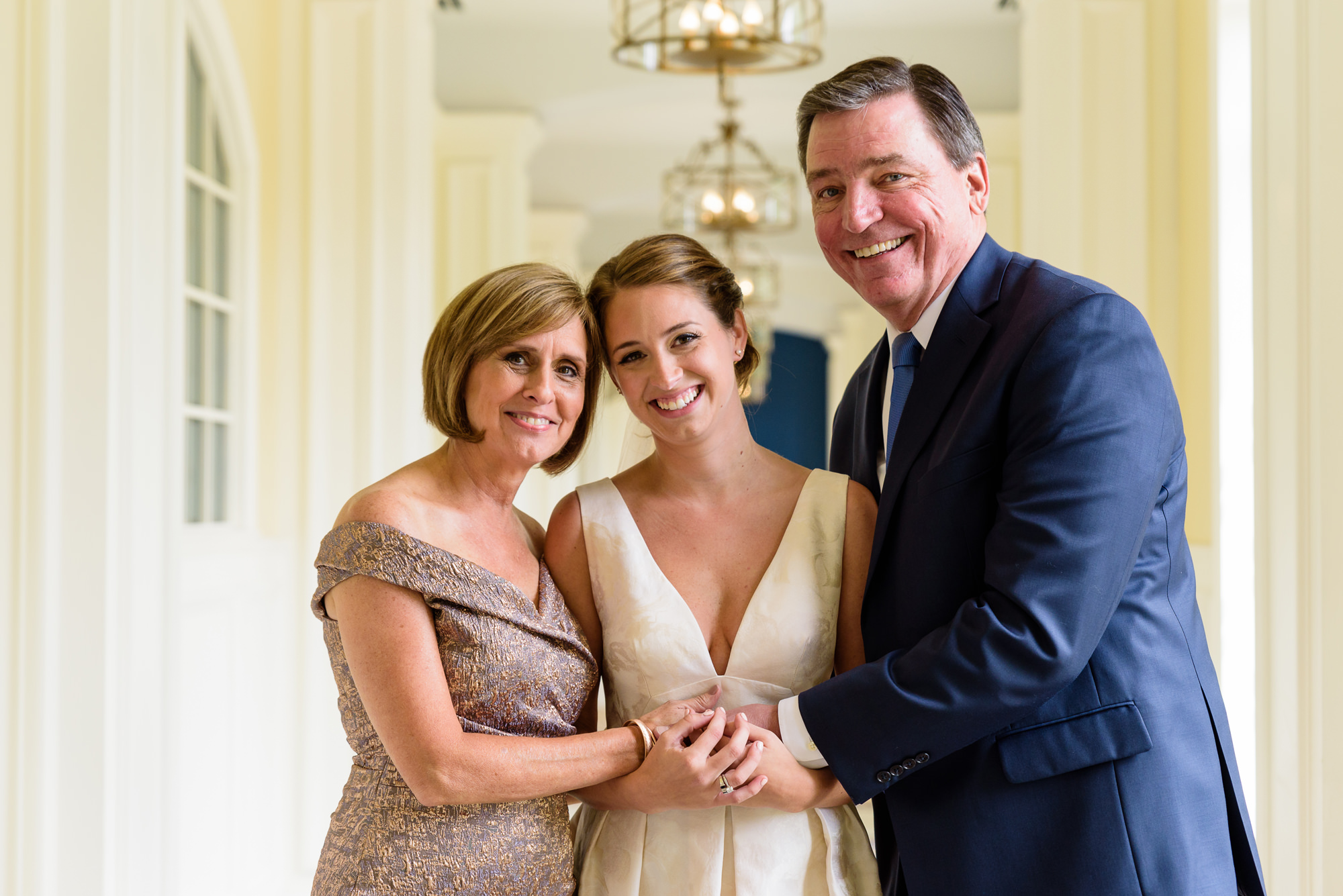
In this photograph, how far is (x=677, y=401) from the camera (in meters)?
1.77

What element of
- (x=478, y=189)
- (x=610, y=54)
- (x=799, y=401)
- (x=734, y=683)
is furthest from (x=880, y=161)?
(x=799, y=401)

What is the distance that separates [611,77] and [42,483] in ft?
15.0

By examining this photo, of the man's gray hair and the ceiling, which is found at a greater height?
the ceiling

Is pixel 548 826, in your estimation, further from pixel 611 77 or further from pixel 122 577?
pixel 611 77

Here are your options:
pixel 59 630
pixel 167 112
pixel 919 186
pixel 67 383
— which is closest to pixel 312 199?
pixel 167 112

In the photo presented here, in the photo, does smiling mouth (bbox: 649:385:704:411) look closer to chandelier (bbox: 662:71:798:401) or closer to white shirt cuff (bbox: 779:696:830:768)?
white shirt cuff (bbox: 779:696:830:768)

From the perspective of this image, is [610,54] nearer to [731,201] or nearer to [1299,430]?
[731,201]

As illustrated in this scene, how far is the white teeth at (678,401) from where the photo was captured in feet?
5.80

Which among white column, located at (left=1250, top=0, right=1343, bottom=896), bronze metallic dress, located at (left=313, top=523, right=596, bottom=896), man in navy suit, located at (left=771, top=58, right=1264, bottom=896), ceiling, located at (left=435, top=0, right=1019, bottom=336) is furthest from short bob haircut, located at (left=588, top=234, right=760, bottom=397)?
ceiling, located at (left=435, top=0, right=1019, bottom=336)

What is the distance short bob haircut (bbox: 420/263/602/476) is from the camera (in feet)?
5.49

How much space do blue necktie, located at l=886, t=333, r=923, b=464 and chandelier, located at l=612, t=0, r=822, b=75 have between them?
6.47 ft

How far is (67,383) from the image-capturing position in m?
2.42

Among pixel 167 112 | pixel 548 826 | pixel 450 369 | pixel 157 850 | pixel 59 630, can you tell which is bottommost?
pixel 157 850

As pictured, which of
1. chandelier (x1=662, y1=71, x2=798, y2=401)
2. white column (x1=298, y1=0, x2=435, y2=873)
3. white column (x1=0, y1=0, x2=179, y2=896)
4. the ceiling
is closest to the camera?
white column (x1=0, y1=0, x2=179, y2=896)
